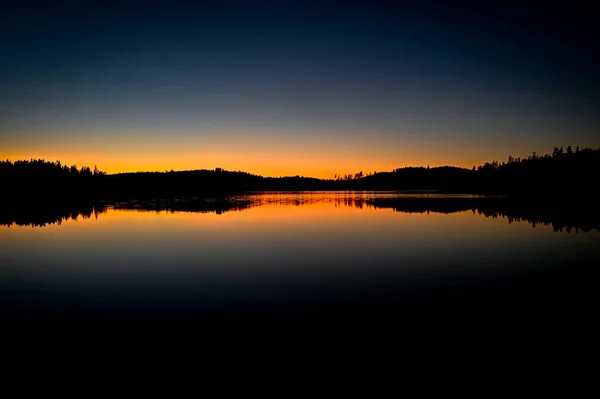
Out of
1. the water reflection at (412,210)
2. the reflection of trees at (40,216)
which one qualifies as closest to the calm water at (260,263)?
the water reflection at (412,210)

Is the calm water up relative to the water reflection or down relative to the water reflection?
down

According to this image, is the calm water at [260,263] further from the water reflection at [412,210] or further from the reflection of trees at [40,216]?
the reflection of trees at [40,216]

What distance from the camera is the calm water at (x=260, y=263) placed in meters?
14.5

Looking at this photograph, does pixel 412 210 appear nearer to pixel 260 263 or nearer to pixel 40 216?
pixel 260 263

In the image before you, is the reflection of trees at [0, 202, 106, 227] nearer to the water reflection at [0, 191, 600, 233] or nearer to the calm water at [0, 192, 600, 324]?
the water reflection at [0, 191, 600, 233]

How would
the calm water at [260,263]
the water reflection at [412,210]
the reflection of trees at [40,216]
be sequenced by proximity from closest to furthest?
1. the calm water at [260,263]
2. the water reflection at [412,210]
3. the reflection of trees at [40,216]

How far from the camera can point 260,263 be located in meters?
21.0

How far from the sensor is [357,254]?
76.4ft

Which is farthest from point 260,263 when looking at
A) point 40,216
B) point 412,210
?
point 40,216

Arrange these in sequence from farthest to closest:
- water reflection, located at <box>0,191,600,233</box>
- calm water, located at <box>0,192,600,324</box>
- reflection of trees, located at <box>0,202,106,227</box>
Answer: reflection of trees, located at <box>0,202,106,227</box>
water reflection, located at <box>0,191,600,233</box>
calm water, located at <box>0,192,600,324</box>

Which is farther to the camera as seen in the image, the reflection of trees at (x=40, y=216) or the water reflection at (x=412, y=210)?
the reflection of trees at (x=40, y=216)

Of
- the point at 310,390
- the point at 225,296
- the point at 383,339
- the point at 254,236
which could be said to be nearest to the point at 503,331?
the point at 383,339

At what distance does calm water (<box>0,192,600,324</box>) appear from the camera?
14479mm

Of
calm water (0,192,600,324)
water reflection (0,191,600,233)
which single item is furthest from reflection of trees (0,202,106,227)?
calm water (0,192,600,324)
